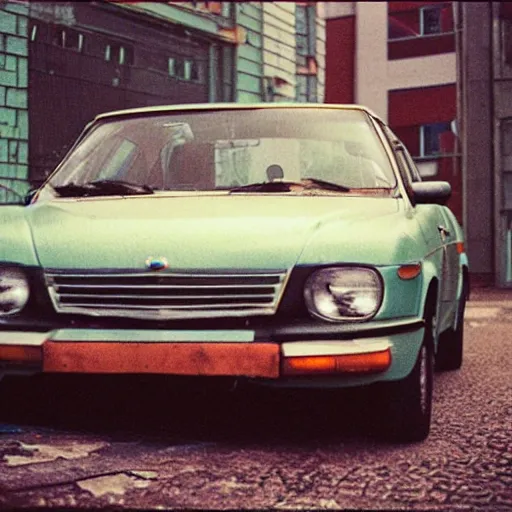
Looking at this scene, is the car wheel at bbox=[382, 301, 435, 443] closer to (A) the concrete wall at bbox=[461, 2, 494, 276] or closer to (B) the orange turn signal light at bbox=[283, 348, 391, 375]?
(B) the orange turn signal light at bbox=[283, 348, 391, 375]

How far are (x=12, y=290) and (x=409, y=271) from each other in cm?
155

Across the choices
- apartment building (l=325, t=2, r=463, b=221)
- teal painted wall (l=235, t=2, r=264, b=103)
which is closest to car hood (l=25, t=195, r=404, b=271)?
teal painted wall (l=235, t=2, r=264, b=103)

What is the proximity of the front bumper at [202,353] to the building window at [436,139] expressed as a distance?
19.2 metres

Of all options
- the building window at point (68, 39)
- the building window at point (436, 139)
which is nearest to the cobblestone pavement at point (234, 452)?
the building window at point (68, 39)

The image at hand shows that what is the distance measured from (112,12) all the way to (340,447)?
42.8 ft

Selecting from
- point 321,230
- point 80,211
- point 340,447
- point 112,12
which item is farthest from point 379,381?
point 112,12

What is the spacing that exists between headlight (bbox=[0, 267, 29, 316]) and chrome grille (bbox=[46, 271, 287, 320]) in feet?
0.39

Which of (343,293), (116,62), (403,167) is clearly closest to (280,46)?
(116,62)

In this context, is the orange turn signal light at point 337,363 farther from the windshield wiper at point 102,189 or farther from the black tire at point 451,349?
the black tire at point 451,349

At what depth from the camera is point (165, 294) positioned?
431 cm

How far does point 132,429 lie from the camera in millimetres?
4812

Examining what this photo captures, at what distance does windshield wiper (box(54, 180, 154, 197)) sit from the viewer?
16.7 ft

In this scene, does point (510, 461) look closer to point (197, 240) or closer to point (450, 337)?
point (197, 240)

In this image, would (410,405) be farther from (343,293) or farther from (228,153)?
(228,153)
